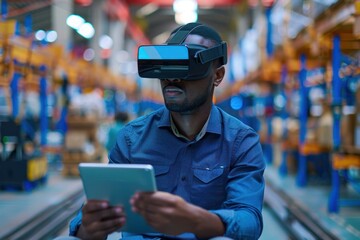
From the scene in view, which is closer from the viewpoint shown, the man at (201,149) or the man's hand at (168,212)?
the man's hand at (168,212)

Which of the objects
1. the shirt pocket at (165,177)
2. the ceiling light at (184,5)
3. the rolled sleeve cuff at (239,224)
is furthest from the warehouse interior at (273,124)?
the ceiling light at (184,5)

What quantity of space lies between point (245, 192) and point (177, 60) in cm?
60

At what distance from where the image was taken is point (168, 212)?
166 cm

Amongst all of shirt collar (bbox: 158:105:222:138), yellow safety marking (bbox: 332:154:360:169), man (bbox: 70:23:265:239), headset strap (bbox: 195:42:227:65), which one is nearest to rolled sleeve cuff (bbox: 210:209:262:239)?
man (bbox: 70:23:265:239)

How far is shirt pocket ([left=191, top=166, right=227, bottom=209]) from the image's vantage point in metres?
2.16

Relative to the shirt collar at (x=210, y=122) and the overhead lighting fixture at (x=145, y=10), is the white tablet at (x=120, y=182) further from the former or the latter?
the overhead lighting fixture at (x=145, y=10)

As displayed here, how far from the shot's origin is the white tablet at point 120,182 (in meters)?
1.67

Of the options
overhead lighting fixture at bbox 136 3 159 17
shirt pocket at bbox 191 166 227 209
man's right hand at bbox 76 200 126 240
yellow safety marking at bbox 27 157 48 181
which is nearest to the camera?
man's right hand at bbox 76 200 126 240

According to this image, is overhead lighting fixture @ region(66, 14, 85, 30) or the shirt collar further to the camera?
overhead lighting fixture @ region(66, 14, 85, 30)

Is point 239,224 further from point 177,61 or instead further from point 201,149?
point 177,61

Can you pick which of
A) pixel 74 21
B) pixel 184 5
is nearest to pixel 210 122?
pixel 74 21

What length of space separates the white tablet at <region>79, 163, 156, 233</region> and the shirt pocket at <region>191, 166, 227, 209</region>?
360mm

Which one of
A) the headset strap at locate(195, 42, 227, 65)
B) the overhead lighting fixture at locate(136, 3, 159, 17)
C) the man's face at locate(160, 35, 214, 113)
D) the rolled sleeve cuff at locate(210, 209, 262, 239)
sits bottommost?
the rolled sleeve cuff at locate(210, 209, 262, 239)

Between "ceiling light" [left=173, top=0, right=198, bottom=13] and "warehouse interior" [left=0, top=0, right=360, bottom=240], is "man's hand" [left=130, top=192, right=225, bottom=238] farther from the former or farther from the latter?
"ceiling light" [left=173, top=0, right=198, bottom=13]
